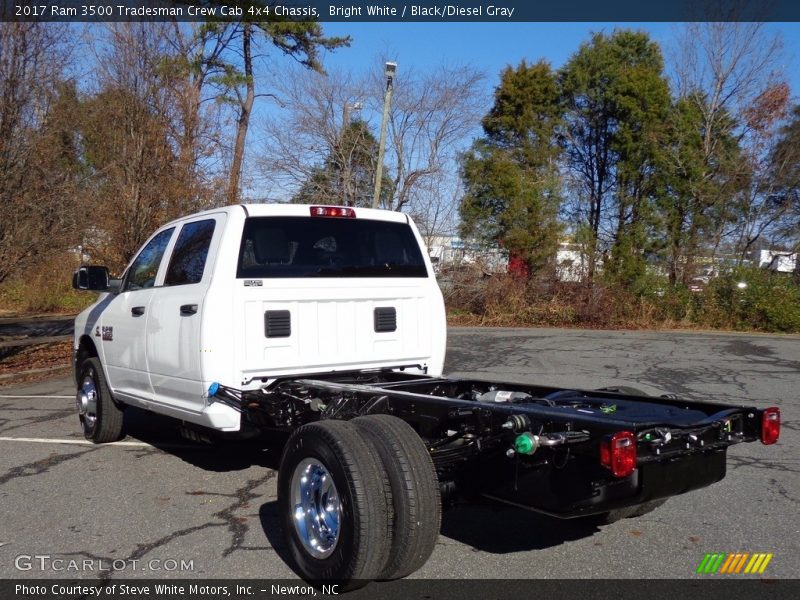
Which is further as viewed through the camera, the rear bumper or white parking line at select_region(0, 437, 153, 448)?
white parking line at select_region(0, 437, 153, 448)

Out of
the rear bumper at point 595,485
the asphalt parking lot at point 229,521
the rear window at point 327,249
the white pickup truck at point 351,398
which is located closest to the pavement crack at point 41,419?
the asphalt parking lot at point 229,521

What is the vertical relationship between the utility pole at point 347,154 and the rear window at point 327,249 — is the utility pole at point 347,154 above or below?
above

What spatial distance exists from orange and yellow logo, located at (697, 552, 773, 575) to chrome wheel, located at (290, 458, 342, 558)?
2.15 metres

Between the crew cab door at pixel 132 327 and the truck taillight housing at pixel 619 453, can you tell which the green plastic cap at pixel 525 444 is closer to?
the truck taillight housing at pixel 619 453

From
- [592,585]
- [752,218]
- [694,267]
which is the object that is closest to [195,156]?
[592,585]

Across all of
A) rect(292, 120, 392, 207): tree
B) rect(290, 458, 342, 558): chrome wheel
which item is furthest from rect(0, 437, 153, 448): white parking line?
rect(292, 120, 392, 207): tree

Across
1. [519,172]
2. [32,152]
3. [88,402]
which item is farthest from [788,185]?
[88,402]

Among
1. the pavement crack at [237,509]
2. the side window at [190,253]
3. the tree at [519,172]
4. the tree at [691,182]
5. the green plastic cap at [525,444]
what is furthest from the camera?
the tree at [691,182]

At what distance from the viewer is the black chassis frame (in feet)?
11.9

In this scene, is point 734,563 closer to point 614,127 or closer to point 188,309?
point 188,309

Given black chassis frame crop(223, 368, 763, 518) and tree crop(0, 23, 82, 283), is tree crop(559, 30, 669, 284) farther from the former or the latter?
black chassis frame crop(223, 368, 763, 518)

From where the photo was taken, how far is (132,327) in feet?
21.2

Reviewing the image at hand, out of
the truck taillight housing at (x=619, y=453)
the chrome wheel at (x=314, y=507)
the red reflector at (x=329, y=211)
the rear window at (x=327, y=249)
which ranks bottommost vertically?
the chrome wheel at (x=314, y=507)

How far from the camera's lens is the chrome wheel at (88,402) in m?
7.34
